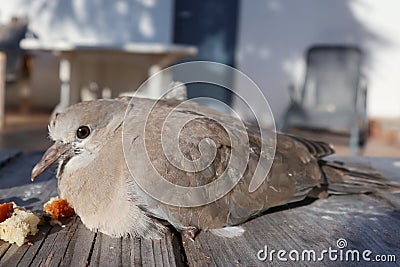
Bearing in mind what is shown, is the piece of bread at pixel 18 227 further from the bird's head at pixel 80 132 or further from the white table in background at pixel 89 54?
the white table in background at pixel 89 54

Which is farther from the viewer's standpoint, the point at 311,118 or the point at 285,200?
the point at 311,118

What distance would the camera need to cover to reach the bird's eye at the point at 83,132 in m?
1.14

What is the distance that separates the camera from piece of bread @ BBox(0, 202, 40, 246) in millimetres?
888

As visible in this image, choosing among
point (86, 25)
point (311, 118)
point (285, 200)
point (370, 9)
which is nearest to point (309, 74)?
point (311, 118)

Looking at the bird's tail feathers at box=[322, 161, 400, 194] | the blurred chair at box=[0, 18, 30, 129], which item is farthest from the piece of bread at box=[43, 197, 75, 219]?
the blurred chair at box=[0, 18, 30, 129]

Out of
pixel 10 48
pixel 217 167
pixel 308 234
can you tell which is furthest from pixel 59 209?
pixel 10 48

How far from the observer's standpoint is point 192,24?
684 cm

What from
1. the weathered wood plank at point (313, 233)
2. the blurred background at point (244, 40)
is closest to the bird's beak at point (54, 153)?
the weathered wood plank at point (313, 233)

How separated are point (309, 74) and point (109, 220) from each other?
17.4ft

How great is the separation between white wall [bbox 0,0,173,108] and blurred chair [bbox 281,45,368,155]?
2.01 m

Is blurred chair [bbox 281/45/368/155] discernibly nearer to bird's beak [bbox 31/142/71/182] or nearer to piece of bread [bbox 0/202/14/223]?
bird's beak [bbox 31/142/71/182]

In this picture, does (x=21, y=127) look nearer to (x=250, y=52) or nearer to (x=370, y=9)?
(x=250, y=52)

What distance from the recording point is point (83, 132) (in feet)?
3.75

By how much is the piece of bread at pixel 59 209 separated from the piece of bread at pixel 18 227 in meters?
0.08
